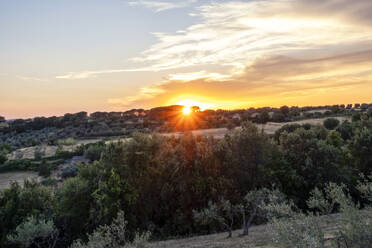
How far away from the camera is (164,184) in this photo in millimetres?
28156

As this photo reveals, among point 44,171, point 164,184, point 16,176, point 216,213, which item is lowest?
point 16,176

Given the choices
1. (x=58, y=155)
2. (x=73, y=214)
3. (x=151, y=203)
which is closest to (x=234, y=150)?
(x=151, y=203)

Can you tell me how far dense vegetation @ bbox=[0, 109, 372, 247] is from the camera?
25438mm

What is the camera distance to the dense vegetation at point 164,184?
83.5ft

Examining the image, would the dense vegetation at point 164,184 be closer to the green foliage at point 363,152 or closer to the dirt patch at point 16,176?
the green foliage at point 363,152

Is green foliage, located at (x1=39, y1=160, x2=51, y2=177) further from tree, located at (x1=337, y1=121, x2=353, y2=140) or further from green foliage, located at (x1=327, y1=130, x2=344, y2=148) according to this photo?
tree, located at (x1=337, y1=121, x2=353, y2=140)

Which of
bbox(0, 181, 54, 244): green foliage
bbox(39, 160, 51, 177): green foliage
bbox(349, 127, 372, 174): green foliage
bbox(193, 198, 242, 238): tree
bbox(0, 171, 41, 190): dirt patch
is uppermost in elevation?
bbox(349, 127, 372, 174): green foliage

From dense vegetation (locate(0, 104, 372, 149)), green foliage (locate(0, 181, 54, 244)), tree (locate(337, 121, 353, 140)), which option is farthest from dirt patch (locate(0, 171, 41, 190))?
tree (locate(337, 121, 353, 140))

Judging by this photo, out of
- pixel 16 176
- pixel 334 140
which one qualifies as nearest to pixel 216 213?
pixel 334 140

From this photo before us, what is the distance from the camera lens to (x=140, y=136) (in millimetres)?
27609

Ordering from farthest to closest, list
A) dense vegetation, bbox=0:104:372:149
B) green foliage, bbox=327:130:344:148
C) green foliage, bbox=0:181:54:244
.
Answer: dense vegetation, bbox=0:104:372:149 → green foliage, bbox=327:130:344:148 → green foliage, bbox=0:181:54:244

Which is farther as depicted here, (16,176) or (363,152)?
(16,176)

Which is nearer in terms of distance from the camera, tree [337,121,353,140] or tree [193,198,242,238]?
tree [193,198,242,238]

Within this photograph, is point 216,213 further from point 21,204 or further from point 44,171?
point 44,171
